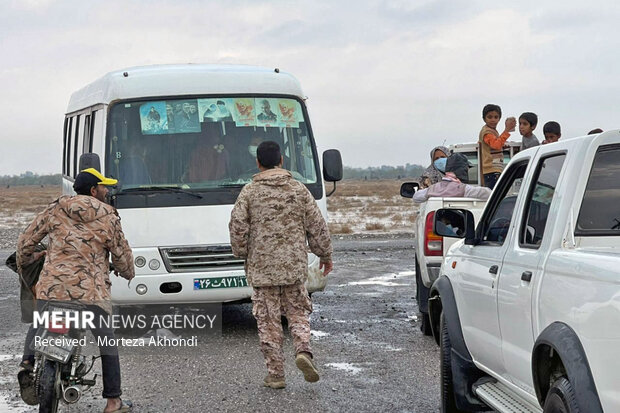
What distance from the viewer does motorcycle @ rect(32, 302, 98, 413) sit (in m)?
6.82

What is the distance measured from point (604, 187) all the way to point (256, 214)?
3924 mm

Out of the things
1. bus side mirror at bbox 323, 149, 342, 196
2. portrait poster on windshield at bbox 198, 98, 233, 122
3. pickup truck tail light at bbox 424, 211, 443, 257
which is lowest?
pickup truck tail light at bbox 424, 211, 443, 257

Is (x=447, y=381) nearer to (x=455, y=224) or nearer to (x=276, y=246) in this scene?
(x=455, y=224)

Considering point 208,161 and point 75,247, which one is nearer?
point 75,247

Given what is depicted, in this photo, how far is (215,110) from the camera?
11.9 meters

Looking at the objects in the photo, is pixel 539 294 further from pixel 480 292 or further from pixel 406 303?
pixel 406 303

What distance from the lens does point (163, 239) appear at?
11.2 meters

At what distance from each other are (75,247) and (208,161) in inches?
181

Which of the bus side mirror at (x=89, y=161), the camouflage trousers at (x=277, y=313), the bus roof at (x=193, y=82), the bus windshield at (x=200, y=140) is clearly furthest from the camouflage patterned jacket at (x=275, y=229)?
the bus roof at (x=193, y=82)

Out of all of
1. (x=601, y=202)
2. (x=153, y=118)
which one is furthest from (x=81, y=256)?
(x=153, y=118)

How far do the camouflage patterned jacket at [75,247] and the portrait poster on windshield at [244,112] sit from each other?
4654 millimetres

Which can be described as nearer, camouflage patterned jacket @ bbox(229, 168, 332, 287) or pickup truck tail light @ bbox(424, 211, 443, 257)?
camouflage patterned jacket @ bbox(229, 168, 332, 287)

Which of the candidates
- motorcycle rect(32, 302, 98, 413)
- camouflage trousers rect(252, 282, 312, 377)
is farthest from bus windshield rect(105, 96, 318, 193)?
motorcycle rect(32, 302, 98, 413)

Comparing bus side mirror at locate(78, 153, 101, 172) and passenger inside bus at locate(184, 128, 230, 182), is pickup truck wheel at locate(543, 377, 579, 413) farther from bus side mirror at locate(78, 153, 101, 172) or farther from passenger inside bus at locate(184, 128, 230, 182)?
passenger inside bus at locate(184, 128, 230, 182)
